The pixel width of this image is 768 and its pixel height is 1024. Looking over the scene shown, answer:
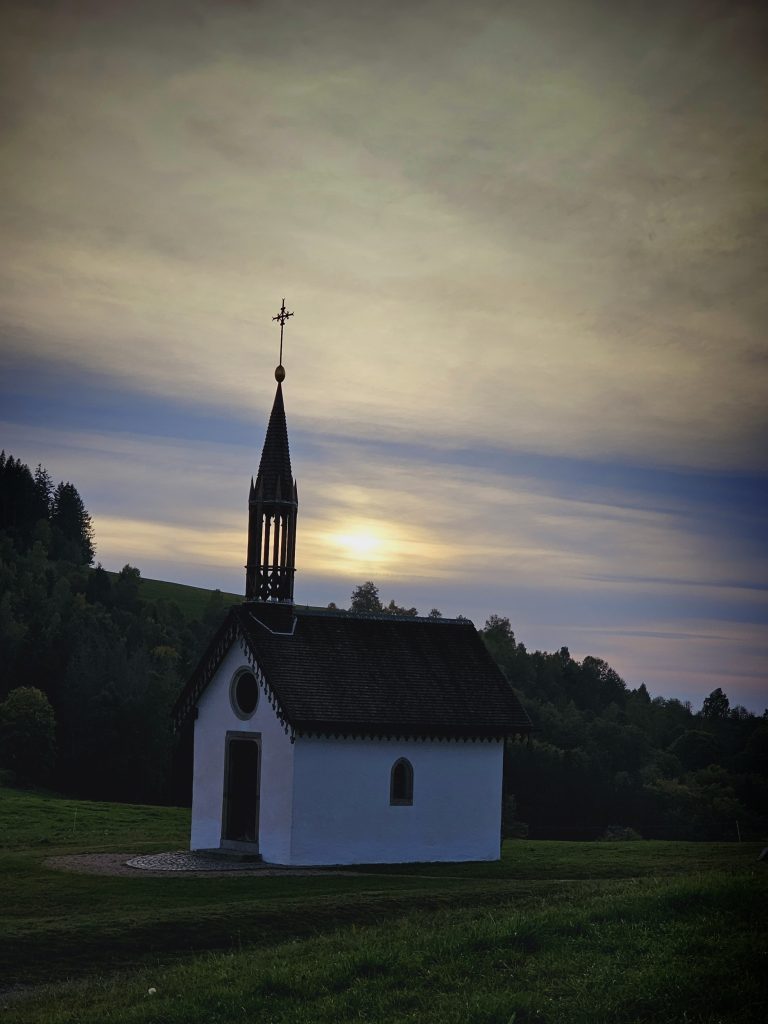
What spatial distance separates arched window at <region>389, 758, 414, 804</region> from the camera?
1608 inches

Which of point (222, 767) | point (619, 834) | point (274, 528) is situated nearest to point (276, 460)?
point (274, 528)

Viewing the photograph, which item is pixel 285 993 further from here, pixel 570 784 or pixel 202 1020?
pixel 570 784

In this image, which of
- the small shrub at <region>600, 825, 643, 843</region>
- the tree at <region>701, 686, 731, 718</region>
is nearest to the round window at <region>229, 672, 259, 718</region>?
the small shrub at <region>600, 825, 643, 843</region>

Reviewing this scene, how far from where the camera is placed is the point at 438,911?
1083 inches

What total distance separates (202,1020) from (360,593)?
10963 centimetres

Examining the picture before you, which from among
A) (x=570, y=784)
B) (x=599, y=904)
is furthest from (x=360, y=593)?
(x=599, y=904)

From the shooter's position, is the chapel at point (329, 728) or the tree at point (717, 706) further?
the tree at point (717, 706)

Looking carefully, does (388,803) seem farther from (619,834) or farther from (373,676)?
(619,834)

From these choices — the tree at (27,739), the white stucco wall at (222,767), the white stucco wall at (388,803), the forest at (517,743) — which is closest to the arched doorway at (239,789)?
the white stucco wall at (222,767)

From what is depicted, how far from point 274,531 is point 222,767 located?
8688 millimetres

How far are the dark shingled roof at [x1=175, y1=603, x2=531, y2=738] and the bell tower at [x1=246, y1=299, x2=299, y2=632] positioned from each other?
0.79m

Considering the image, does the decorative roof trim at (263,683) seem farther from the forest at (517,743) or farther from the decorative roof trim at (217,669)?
the forest at (517,743)

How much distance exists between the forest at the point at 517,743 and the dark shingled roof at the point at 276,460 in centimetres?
3200

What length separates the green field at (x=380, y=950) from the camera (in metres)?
17.5
